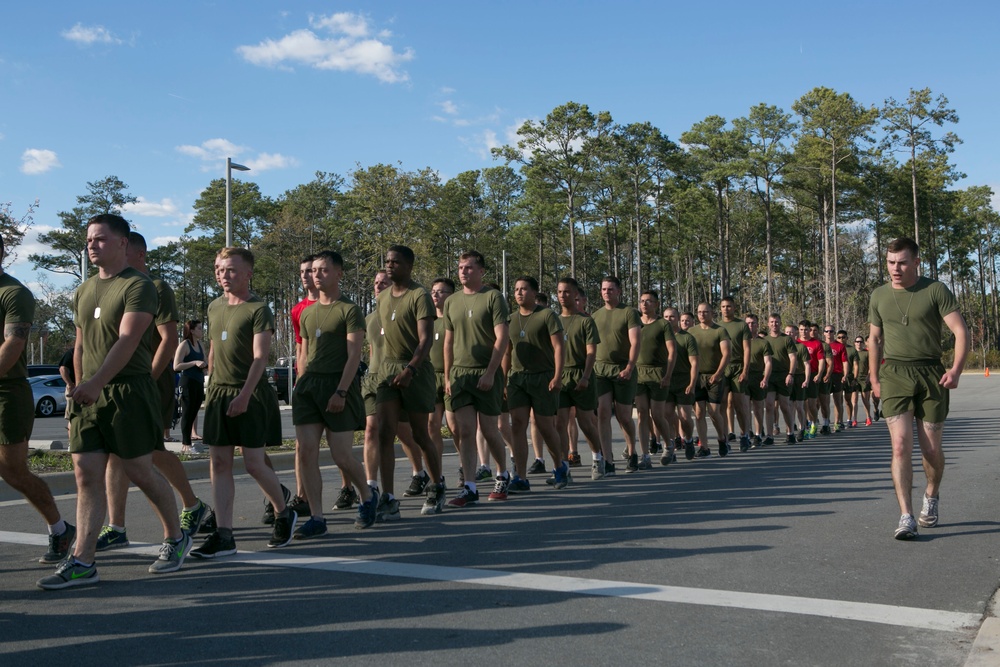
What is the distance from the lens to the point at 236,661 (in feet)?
13.5

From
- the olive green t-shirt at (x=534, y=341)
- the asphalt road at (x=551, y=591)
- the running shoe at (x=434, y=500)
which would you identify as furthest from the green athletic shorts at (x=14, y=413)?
the olive green t-shirt at (x=534, y=341)

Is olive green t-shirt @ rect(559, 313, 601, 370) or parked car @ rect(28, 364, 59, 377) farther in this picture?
parked car @ rect(28, 364, 59, 377)

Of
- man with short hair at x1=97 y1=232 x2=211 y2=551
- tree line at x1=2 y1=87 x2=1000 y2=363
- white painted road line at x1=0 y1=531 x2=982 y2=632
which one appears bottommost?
white painted road line at x1=0 y1=531 x2=982 y2=632

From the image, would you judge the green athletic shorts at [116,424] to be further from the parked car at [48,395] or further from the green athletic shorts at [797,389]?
the parked car at [48,395]

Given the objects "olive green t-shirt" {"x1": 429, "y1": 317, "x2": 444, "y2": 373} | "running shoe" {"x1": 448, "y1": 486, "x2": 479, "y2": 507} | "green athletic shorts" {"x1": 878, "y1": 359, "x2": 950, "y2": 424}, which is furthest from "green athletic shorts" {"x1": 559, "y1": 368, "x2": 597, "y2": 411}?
"green athletic shorts" {"x1": 878, "y1": 359, "x2": 950, "y2": 424}

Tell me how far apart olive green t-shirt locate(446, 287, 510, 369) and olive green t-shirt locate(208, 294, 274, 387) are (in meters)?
2.47

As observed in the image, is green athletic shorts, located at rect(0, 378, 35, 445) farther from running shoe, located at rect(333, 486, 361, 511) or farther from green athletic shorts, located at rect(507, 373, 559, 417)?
green athletic shorts, located at rect(507, 373, 559, 417)

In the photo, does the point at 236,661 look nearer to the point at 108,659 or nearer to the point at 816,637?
the point at 108,659

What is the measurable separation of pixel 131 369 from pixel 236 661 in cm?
226

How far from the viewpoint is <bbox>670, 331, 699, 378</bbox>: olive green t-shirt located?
12766 millimetres

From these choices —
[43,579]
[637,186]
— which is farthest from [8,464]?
[637,186]

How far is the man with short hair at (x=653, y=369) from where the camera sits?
40.1 ft

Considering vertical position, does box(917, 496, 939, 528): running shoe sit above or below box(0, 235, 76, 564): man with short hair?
below

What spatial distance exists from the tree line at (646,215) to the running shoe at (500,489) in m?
39.2
